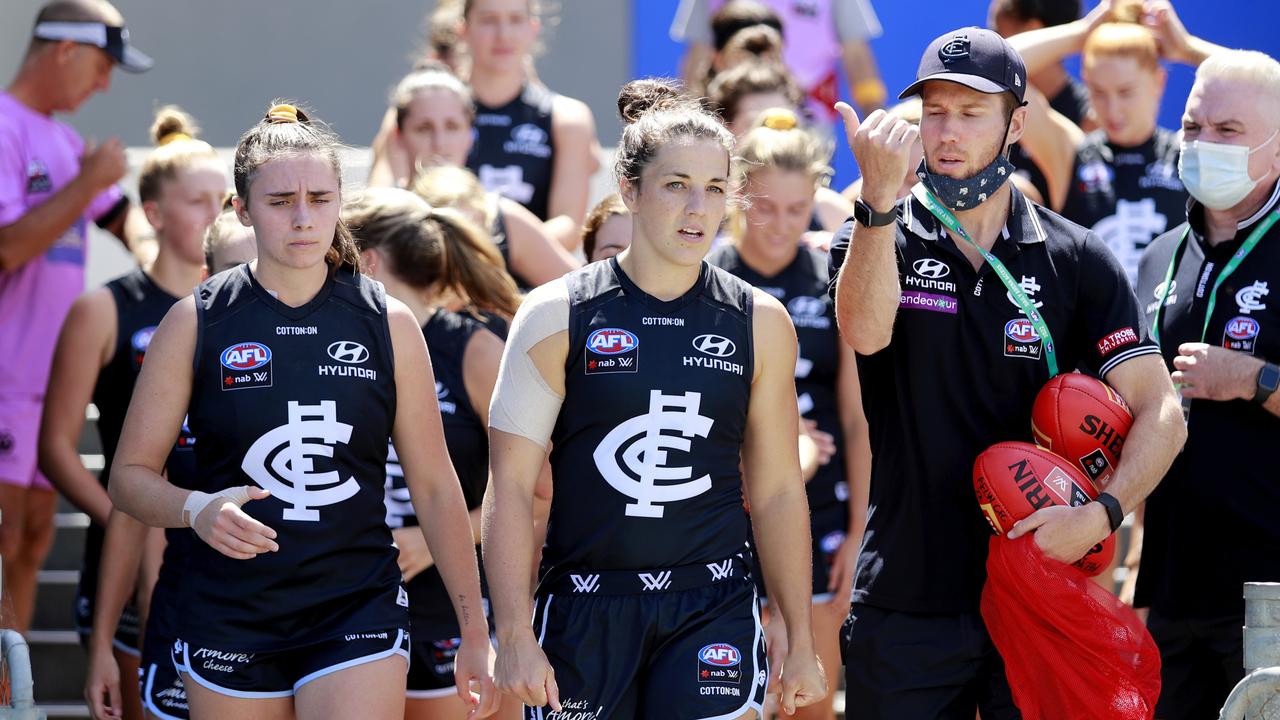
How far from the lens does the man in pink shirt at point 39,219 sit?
608 cm

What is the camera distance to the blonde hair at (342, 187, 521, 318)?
4.93m

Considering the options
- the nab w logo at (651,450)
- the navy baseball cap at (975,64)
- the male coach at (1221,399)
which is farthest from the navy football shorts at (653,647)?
the male coach at (1221,399)

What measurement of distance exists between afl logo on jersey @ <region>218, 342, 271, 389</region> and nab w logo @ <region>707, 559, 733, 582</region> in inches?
47.0

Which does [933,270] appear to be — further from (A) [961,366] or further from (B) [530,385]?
(B) [530,385]

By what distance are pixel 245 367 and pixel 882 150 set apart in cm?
166

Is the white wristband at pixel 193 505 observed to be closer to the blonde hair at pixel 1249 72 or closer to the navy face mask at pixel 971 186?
the navy face mask at pixel 971 186

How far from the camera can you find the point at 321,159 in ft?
13.1

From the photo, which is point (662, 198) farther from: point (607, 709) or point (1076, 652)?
point (1076, 652)

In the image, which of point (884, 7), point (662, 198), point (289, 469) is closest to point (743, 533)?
point (662, 198)

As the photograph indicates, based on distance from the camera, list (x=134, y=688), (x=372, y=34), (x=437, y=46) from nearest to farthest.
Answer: (x=134, y=688) < (x=437, y=46) < (x=372, y=34)

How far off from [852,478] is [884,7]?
4.65 metres

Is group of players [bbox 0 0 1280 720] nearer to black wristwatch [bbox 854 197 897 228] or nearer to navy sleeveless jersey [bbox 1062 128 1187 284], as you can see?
black wristwatch [bbox 854 197 897 228]

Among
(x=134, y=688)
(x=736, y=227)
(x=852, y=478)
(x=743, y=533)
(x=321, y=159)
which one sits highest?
(x=321, y=159)

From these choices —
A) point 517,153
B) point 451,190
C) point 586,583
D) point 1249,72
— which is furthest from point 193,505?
point 517,153
